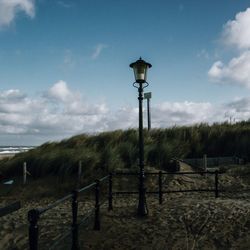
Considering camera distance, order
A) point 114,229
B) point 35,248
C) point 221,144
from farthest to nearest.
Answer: point 221,144 → point 114,229 → point 35,248

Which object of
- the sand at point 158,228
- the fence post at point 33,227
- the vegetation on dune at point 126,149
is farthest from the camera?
the vegetation on dune at point 126,149

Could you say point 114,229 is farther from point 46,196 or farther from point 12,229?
point 46,196

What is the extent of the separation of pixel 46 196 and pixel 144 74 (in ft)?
24.8

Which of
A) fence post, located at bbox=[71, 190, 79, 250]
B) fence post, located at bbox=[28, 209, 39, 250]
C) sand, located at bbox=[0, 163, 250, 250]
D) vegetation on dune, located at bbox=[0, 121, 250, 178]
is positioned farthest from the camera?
vegetation on dune, located at bbox=[0, 121, 250, 178]

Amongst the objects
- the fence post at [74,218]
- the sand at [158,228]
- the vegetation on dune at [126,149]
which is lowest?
the sand at [158,228]

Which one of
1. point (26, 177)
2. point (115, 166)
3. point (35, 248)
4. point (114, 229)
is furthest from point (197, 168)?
point (35, 248)

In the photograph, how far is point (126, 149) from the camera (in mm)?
18656

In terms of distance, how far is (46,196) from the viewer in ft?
52.0

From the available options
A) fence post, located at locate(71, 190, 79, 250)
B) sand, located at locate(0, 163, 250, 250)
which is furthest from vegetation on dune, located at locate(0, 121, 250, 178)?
fence post, located at locate(71, 190, 79, 250)

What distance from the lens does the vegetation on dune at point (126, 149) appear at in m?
17.8

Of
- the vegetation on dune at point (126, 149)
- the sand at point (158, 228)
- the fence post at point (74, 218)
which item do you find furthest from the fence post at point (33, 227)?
the vegetation on dune at point (126, 149)

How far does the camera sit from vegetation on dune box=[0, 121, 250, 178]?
58.2 feet

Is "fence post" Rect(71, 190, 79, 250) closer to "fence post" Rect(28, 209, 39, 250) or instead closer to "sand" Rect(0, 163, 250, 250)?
"sand" Rect(0, 163, 250, 250)

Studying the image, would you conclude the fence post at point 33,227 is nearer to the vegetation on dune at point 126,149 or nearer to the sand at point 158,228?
the sand at point 158,228
